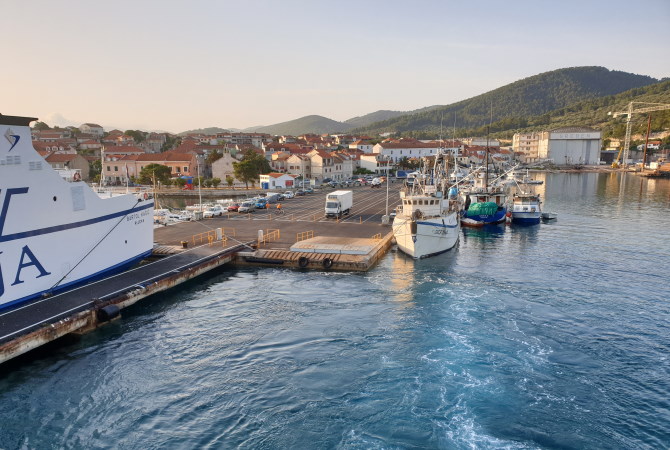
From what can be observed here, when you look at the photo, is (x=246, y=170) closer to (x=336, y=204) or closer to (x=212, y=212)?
(x=212, y=212)

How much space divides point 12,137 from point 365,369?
2009cm

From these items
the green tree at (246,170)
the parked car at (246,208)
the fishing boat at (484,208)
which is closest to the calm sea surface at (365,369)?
the fishing boat at (484,208)

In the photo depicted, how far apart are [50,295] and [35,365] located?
5141mm

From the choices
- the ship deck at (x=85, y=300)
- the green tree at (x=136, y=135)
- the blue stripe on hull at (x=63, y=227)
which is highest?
the green tree at (x=136, y=135)

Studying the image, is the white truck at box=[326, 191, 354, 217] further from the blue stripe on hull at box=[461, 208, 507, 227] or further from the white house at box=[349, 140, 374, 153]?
the white house at box=[349, 140, 374, 153]

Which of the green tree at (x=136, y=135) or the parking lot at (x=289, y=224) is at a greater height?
the green tree at (x=136, y=135)

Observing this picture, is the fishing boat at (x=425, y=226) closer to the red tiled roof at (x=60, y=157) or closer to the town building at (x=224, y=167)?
the town building at (x=224, y=167)

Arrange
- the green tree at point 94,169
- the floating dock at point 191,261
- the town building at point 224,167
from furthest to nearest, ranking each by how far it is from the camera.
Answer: the green tree at point 94,169, the town building at point 224,167, the floating dock at point 191,261

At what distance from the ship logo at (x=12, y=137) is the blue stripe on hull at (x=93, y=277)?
7.44m

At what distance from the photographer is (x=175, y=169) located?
94062mm

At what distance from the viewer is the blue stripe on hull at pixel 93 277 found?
70.5ft

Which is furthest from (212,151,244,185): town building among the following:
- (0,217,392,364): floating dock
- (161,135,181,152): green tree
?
(161,135,181,152): green tree

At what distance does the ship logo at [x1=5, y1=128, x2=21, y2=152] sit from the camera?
20.6 m

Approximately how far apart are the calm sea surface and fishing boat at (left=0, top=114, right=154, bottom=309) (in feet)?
13.4
